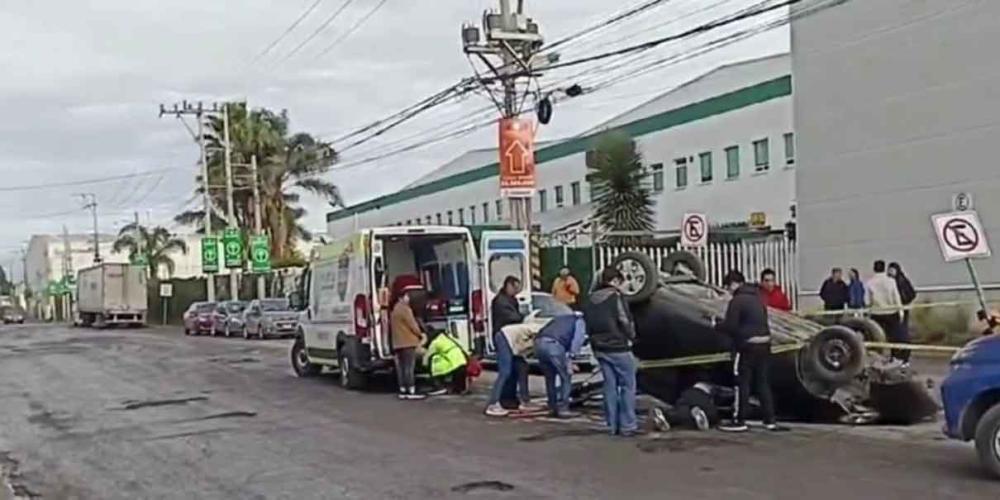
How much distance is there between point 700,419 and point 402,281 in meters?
8.28

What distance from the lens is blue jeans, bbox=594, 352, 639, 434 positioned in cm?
1455

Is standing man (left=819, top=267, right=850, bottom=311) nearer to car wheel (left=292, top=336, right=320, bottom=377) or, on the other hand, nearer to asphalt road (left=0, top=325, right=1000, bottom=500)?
asphalt road (left=0, top=325, right=1000, bottom=500)

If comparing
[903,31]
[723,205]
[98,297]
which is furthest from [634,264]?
[98,297]

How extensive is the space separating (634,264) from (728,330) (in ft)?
5.86

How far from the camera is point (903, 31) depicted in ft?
102

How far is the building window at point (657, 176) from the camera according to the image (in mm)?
50844

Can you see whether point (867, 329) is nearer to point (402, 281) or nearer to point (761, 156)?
point (402, 281)

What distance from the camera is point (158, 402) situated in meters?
21.3

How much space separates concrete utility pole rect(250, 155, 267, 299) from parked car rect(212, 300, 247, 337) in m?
6.17

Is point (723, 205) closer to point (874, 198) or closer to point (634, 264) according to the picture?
point (874, 198)

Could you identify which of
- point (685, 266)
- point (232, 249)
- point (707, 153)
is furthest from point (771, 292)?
point (232, 249)

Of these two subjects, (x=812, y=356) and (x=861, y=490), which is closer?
(x=861, y=490)

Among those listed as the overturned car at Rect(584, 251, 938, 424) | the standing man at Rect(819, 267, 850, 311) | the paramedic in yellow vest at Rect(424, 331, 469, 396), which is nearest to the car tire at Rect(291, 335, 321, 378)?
the paramedic in yellow vest at Rect(424, 331, 469, 396)

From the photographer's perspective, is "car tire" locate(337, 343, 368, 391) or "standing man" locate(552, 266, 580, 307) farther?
"standing man" locate(552, 266, 580, 307)
